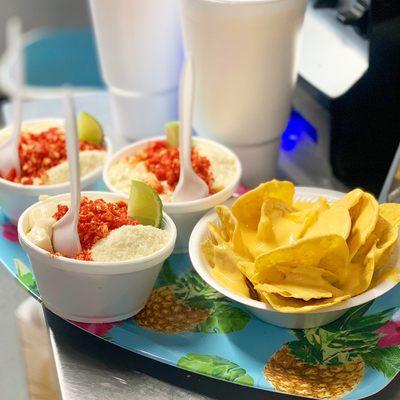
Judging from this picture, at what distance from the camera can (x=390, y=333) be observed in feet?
2.34

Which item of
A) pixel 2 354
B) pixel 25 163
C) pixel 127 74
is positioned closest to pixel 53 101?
pixel 127 74

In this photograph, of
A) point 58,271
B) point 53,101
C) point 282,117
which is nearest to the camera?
point 58,271

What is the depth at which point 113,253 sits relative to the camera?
0.70 metres

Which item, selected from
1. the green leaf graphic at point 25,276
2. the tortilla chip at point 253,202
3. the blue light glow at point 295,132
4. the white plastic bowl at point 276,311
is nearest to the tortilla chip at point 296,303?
the white plastic bowl at point 276,311

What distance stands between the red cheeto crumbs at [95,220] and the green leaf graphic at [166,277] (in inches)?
3.4

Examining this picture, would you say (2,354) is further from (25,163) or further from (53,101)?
(53,101)

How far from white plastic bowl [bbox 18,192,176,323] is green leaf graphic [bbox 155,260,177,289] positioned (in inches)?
2.0

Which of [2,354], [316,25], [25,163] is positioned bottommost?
[2,354]

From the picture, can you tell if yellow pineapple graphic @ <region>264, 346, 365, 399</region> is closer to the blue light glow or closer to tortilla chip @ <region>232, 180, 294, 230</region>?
tortilla chip @ <region>232, 180, 294, 230</region>

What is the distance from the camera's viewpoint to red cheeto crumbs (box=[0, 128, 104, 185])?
89 cm

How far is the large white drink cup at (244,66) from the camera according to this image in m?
0.85

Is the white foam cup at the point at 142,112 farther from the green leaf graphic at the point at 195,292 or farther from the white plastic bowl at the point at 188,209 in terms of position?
the green leaf graphic at the point at 195,292

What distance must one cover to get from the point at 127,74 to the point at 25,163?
228mm

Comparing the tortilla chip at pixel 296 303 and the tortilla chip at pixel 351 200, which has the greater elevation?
the tortilla chip at pixel 351 200
